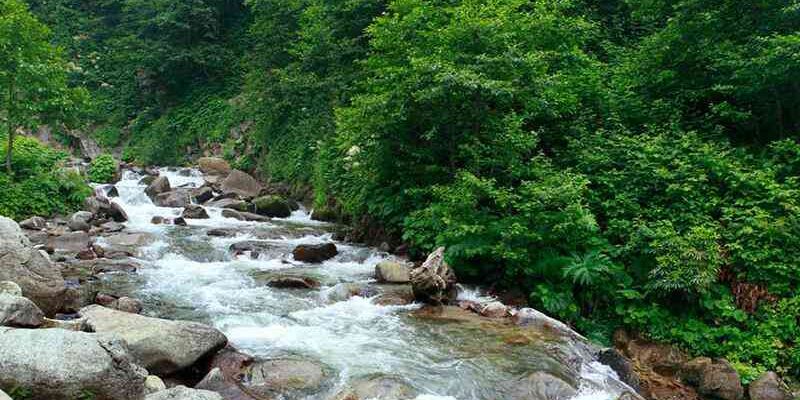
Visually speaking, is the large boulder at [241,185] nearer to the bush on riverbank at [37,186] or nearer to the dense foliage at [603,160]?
the dense foliage at [603,160]

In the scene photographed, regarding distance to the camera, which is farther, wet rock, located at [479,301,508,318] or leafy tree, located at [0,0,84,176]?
leafy tree, located at [0,0,84,176]

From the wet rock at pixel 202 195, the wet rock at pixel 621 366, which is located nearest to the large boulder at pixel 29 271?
the wet rock at pixel 621 366

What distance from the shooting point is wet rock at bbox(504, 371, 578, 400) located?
6.91 m

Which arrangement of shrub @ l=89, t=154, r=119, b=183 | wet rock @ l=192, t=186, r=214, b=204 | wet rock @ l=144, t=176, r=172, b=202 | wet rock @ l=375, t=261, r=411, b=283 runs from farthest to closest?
shrub @ l=89, t=154, r=119, b=183, wet rock @ l=192, t=186, r=214, b=204, wet rock @ l=144, t=176, r=172, b=202, wet rock @ l=375, t=261, r=411, b=283

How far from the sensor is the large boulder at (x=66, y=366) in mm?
5062

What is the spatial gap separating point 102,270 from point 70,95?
27.6ft

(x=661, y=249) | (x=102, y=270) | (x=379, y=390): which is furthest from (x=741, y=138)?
(x=102, y=270)

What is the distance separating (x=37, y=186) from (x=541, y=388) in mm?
16513

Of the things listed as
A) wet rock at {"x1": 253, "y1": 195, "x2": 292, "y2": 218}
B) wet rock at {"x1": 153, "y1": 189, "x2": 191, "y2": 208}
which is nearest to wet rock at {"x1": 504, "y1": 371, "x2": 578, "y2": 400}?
wet rock at {"x1": 253, "y1": 195, "x2": 292, "y2": 218}

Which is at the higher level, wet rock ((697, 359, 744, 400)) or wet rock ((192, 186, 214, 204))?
wet rock ((697, 359, 744, 400))

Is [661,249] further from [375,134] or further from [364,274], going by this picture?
[375,134]

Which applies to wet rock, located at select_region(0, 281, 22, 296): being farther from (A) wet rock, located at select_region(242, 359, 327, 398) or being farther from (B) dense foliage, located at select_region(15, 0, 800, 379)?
(B) dense foliage, located at select_region(15, 0, 800, 379)

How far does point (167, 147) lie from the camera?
1255 inches

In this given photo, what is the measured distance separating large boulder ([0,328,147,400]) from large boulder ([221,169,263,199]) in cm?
1714
